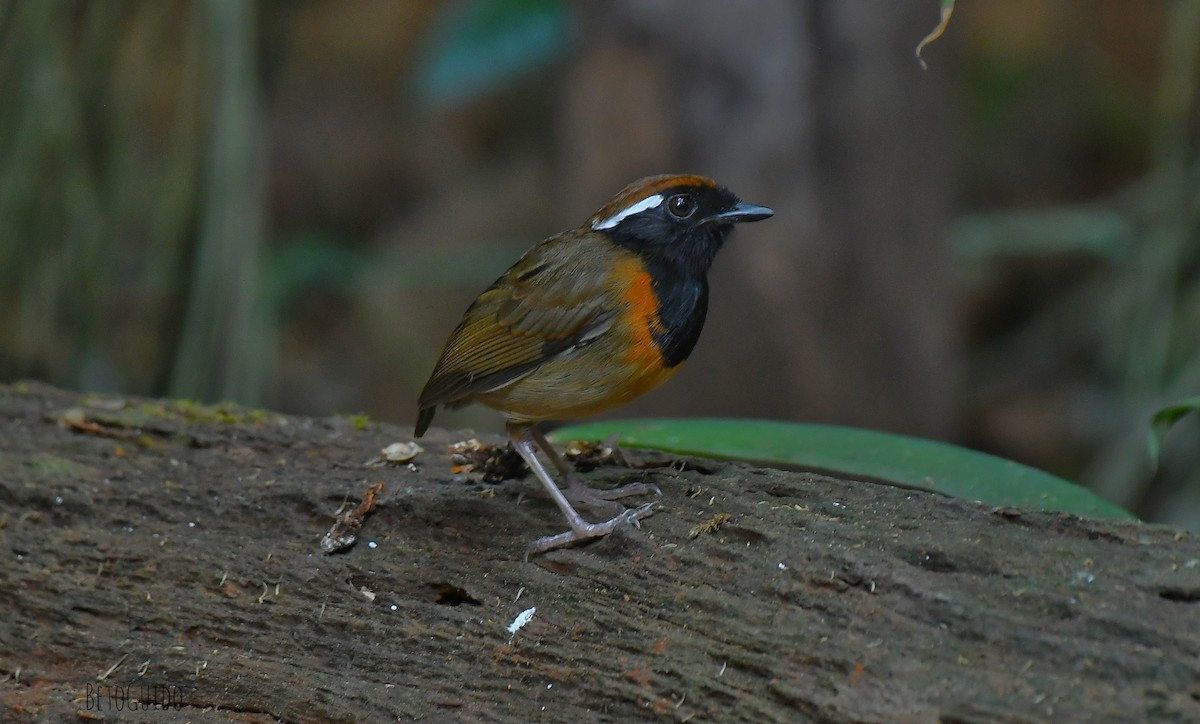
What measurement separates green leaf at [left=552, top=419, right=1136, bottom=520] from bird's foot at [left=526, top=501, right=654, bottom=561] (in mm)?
466

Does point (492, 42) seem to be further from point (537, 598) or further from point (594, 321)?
point (537, 598)

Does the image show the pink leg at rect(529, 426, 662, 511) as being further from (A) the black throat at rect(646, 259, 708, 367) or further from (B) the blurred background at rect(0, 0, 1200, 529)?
(B) the blurred background at rect(0, 0, 1200, 529)

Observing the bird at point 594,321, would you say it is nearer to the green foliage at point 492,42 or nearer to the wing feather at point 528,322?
the wing feather at point 528,322

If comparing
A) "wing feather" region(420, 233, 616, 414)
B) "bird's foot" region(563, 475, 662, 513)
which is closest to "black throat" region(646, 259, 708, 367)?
"wing feather" region(420, 233, 616, 414)

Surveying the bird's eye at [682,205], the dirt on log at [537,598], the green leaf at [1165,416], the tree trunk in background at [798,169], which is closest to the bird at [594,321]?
the bird's eye at [682,205]

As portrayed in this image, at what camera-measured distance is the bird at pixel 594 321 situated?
3.04 m

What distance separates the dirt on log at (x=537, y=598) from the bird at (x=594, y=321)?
0.23m

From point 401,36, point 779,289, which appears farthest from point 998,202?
point 401,36

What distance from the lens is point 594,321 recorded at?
308 cm

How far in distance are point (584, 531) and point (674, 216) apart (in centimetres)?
97

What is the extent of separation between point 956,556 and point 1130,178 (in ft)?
26.0

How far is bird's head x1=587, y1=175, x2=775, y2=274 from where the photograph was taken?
3.22 m

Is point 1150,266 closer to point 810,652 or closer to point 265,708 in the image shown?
point 810,652

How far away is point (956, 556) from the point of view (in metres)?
2.42
